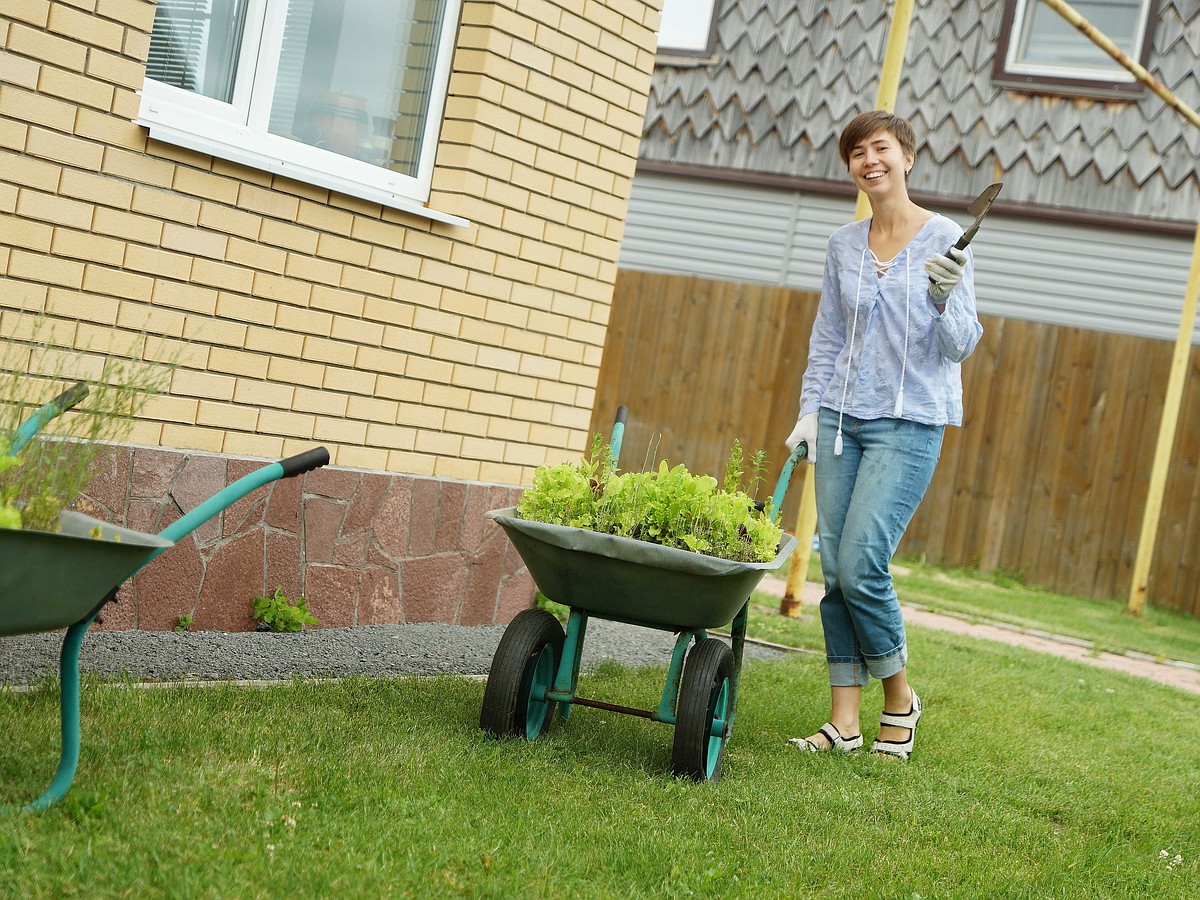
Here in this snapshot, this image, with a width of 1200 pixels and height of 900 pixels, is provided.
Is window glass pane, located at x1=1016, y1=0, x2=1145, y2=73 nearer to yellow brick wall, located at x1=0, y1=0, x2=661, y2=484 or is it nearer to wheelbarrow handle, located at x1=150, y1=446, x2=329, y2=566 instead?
yellow brick wall, located at x1=0, y1=0, x2=661, y2=484

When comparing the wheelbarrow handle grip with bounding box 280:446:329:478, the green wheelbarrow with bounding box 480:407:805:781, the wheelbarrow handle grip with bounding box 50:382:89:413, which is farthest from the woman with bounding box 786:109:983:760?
the wheelbarrow handle grip with bounding box 50:382:89:413

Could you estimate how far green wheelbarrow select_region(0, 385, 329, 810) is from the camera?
2404 millimetres

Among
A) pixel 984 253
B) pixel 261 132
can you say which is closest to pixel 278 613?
pixel 261 132

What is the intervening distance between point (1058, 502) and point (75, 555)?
982 centimetres

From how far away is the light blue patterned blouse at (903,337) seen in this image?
4355 millimetres

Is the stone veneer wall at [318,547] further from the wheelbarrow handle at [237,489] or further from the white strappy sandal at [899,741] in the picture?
the white strappy sandal at [899,741]

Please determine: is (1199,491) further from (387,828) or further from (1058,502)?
(387,828)

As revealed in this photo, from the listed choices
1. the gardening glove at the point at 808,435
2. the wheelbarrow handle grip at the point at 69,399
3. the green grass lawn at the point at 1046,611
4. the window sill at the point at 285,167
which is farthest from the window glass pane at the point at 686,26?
the wheelbarrow handle grip at the point at 69,399

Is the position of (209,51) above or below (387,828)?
above

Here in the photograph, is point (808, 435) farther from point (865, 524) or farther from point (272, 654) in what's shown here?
point (272, 654)

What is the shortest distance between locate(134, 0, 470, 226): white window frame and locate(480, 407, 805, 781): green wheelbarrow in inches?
65.3

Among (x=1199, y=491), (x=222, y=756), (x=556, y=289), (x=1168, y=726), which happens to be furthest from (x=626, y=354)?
(x=222, y=756)

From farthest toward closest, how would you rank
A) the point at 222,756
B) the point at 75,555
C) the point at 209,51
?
the point at 209,51
the point at 222,756
the point at 75,555

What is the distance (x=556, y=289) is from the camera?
5922mm
